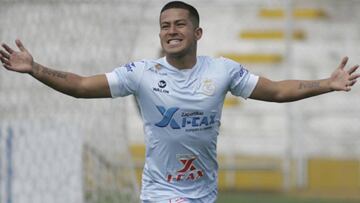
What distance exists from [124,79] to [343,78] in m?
1.40

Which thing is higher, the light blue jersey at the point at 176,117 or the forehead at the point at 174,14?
the forehead at the point at 174,14

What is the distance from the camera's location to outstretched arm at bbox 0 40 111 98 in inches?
258

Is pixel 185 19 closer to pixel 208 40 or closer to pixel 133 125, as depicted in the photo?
pixel 133 125

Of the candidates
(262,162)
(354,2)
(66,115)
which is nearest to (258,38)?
(354,2)

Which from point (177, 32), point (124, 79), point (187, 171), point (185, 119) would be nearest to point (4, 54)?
point (124, 79)

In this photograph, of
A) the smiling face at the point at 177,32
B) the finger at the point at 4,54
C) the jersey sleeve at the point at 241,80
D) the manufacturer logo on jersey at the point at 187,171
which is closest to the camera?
the finger at the point at 4,54

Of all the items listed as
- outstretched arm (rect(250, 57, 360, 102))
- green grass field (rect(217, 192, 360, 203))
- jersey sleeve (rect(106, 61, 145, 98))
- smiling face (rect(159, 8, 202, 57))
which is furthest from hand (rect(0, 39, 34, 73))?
green grass field (rect(217, 192, 360, 203))

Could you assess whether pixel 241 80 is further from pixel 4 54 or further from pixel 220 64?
pixel 4 54

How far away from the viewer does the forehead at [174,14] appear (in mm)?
6711

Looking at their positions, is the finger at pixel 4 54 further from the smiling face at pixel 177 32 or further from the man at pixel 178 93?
the smiling face at pixel 177 32

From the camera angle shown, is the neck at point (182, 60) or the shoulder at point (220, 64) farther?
the shoulder at point (220, 64)

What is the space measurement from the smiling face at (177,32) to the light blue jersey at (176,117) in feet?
0.52

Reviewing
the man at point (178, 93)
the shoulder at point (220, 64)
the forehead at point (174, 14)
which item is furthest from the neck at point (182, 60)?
the forehead at point (174, 14)

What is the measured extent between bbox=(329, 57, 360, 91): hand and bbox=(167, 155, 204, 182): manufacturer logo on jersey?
3.33 ft
